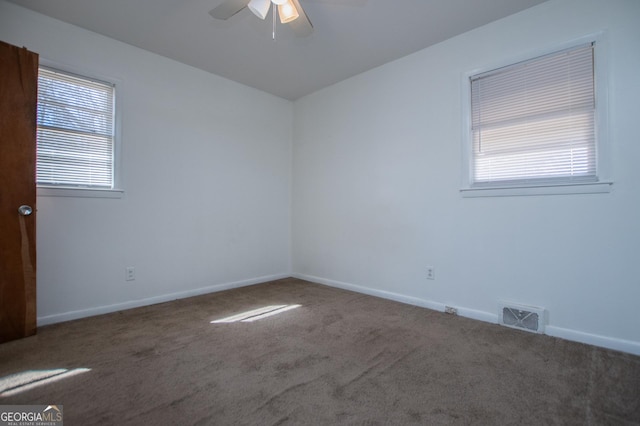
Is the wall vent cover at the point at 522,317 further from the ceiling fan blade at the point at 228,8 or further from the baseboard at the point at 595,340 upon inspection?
the ceiling fan blade at the point at 228,8

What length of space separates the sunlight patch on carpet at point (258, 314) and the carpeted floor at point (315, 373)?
0.19 ft

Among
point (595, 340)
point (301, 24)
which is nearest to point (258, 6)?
point (301, 24)

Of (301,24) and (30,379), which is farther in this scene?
(301,24)

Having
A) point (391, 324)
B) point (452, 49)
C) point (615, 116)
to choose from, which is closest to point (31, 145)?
point (391, 324)

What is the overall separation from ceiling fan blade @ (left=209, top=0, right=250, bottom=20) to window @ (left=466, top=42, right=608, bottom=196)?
7.19 ft

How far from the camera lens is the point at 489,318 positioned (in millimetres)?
2807

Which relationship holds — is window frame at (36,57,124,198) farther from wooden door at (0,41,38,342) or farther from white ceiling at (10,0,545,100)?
white ceiling at (10,0,545,100)

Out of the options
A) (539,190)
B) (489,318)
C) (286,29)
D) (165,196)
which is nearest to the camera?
(539,190)

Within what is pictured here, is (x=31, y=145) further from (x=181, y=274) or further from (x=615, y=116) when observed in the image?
(x=615, y=116)

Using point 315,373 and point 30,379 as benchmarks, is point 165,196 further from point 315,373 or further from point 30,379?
point 315,373

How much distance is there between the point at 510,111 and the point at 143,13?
3.36 metres

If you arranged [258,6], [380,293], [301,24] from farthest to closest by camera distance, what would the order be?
[380,293], [301,24], [258,6]

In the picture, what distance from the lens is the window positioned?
2412 mm

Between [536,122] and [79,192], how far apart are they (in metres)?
4.14
